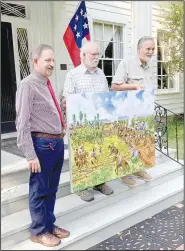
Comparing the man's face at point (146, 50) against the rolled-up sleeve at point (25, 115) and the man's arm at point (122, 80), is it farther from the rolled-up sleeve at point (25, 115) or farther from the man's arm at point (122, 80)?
the rolled-up sleeve at point (25, 115)

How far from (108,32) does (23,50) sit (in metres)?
2.17

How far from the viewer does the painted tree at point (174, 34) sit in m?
7.35

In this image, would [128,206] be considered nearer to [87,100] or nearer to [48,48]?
[87,100]

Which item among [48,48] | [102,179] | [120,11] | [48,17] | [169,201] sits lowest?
[169,201]

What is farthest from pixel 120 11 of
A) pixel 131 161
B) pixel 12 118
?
pixel 131 161

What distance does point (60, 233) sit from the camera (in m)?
2.21

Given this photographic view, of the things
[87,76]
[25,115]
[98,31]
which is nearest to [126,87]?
[87,76]

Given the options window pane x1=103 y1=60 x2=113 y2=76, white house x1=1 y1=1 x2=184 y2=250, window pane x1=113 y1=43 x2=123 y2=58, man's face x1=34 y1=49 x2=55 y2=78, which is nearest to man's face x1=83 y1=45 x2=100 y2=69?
man's face x1=34 y1=49 x2=55 y2=78

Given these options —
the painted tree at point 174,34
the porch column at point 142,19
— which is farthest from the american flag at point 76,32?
the painted tree at point 174,34

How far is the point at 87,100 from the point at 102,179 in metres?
0.81

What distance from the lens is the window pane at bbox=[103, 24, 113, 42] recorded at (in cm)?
621

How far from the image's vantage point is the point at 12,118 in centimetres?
507

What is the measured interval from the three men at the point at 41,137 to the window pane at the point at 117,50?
474 cm

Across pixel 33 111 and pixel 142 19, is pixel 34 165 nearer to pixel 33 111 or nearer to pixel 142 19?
pixel 33 111
